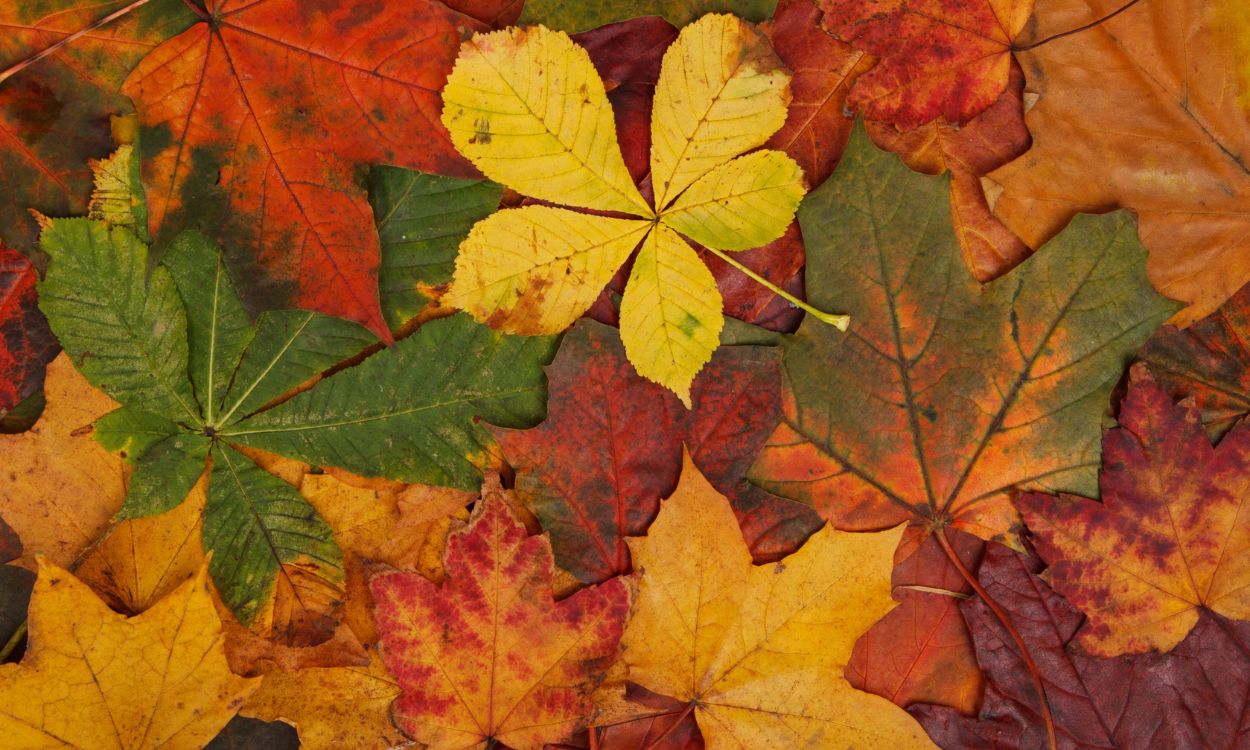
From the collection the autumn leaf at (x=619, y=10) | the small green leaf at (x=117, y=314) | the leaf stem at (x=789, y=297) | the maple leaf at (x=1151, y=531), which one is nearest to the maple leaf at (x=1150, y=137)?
the maple leaf at (x=1151, y=531)

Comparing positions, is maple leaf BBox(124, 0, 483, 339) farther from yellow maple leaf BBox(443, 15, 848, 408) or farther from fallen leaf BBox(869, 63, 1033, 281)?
fallen leaf BBox(869, 63, 1033, 281)

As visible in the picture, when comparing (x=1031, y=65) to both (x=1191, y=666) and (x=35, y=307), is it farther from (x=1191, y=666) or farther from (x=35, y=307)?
(x=35, y=307)

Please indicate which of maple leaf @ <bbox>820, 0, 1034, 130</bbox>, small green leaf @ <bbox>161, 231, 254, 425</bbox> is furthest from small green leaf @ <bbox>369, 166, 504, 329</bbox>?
maple leaf @ <bbox>820, 0, 1034, 130</bbox>

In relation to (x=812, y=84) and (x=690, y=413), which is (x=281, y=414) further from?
(x=812, y=84)


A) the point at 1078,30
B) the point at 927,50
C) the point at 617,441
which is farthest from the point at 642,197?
the point at 1078,30

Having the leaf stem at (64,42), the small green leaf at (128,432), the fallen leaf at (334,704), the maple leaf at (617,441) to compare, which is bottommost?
the fallen leaf at (334,704)

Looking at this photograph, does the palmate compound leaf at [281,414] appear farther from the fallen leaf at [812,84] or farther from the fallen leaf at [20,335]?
the fallen leaf at [812,84]
